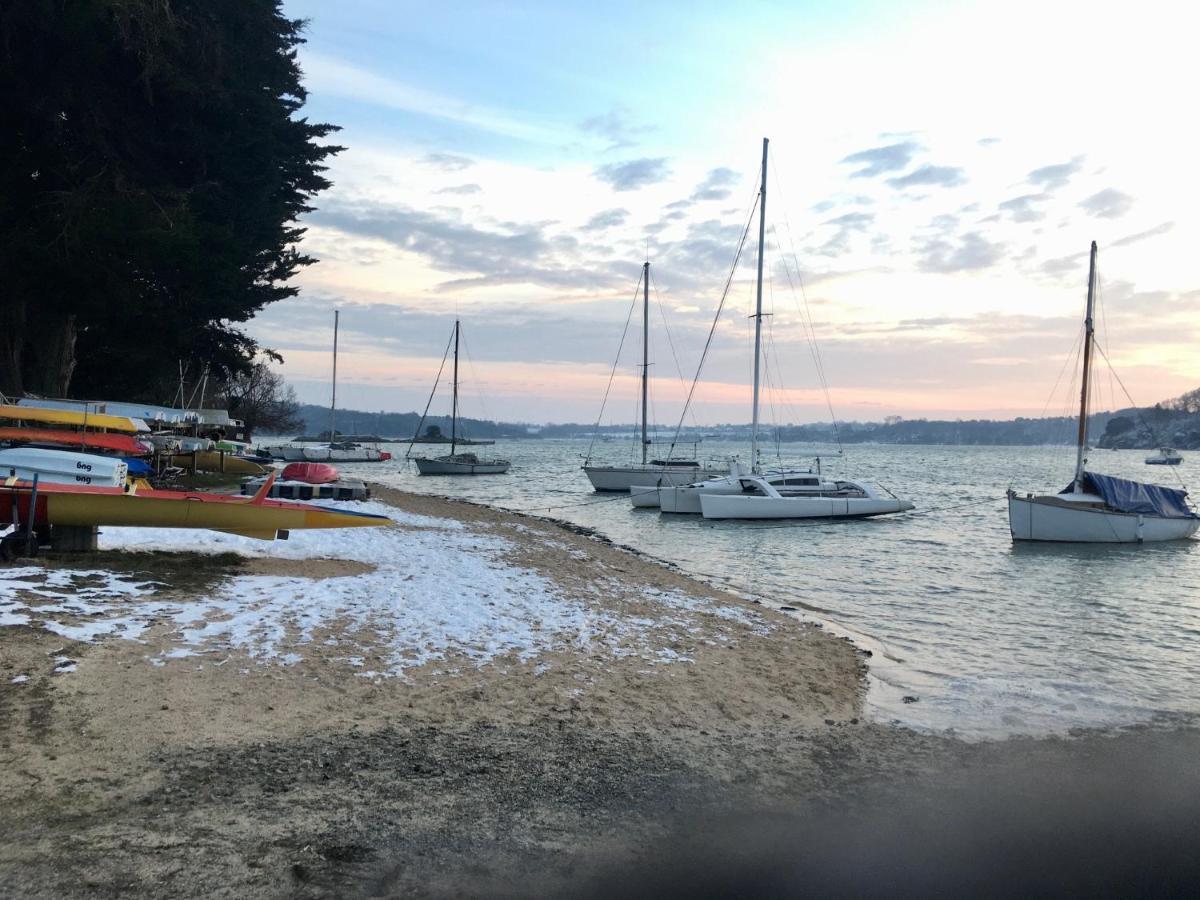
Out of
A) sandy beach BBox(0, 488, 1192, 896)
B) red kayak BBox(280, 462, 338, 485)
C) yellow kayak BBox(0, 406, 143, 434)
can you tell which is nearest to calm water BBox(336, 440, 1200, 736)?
sandy beach BBox(0, 488, 1192, 896)

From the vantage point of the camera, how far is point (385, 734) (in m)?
6.29

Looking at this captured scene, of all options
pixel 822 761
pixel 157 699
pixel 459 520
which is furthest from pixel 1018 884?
pixel 459 520

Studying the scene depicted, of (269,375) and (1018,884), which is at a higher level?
(269,375)

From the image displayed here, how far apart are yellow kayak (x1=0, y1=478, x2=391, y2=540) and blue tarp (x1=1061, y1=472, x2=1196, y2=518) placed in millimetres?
25275

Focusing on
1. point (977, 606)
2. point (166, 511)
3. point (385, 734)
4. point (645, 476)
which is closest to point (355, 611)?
point (166, 511)

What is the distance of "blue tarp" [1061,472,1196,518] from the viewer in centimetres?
2783

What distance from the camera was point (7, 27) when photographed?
20.0 m

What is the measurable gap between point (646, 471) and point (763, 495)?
36.2 feet

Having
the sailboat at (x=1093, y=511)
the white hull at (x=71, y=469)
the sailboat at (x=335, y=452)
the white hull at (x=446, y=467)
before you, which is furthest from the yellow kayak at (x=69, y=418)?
the sailboat at (x=335, y=452)

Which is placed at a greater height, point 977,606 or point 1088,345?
point 1088,345

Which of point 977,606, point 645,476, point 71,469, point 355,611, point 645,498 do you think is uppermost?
point 71,469

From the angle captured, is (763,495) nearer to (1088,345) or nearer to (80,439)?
(1088,345)

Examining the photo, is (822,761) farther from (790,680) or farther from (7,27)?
(7,27)

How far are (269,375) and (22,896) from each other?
84.6m
